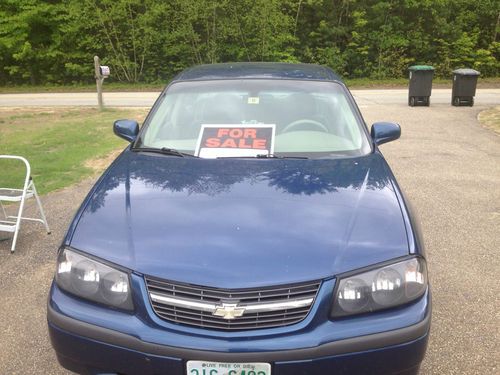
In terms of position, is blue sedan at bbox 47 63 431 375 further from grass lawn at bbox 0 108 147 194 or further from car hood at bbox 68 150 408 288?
grass lawn at bbox 0 108 147 194

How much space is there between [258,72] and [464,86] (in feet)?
41.0

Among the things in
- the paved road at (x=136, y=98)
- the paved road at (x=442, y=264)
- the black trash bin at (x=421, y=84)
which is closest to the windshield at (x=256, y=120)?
the paved road at (x=442, y=264)

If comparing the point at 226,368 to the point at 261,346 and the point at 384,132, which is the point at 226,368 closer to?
the point at 261,346

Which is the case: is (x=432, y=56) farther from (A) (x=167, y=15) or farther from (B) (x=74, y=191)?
(B) (x=74, y=191)

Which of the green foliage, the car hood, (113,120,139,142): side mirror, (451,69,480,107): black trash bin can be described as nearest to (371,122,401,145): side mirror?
the car hood

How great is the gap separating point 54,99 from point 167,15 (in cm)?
739

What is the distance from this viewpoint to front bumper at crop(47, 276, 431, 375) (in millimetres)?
2080

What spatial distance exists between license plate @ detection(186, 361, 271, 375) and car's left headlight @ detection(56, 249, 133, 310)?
383 millimetres

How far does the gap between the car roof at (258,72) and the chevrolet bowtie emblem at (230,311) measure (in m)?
2.33

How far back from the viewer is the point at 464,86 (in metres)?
14.9

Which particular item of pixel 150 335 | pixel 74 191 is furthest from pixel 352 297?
pixel 74 191

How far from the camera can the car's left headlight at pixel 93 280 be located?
2.26 meters

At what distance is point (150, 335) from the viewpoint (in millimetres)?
2145

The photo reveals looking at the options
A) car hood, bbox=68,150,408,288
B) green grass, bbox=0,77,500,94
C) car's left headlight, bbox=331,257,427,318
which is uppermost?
car hood, bbox=68,150,408,288
